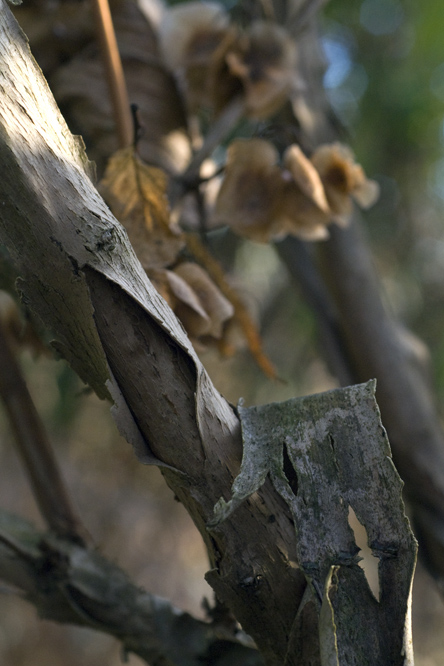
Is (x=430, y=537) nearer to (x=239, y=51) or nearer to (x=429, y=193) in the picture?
(x=239, y=51)

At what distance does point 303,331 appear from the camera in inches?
68.9

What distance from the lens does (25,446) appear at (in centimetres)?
66

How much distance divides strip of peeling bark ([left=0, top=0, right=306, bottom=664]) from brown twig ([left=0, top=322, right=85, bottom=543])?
323mm

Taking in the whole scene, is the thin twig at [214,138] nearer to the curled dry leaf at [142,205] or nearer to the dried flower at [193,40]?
the dried flower at [193,40]

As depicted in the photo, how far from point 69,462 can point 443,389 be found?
73.0 inches

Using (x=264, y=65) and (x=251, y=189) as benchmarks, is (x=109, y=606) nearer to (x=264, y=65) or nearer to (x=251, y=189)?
(x=251, y=189)

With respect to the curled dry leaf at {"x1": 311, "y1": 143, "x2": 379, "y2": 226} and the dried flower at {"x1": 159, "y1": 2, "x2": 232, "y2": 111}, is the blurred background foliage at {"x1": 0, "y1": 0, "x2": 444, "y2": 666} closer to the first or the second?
the dried flower at {"x1": 159, "y1": 2, "x2": 232, "y2": 111}

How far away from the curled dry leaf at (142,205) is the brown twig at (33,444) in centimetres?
25

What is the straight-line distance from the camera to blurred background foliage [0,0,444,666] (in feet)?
5.47

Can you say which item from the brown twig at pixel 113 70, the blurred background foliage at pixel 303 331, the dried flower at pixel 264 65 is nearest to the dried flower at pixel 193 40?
the dried flower at pixel 264 65

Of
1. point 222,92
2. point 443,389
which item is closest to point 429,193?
point 443,389

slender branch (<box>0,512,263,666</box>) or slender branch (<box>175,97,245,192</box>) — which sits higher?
slender branch (<box>175,97,245,192</box>)

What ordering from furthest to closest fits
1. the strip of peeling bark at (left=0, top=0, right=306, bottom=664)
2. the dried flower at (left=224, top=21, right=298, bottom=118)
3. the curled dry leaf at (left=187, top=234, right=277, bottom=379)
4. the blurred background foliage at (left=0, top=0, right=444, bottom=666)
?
1. the blurred background foliage at (left=0, top=0, right=444, bottom=666)
2. the dried flower at (left=224, top=21, right=298, bottom=118)
3. the curled dry leaf at (left=187, top=234, right=277, bottom=379)
4. the strip of peeling bark at (left=0, top=0, right=306, bottom=664)

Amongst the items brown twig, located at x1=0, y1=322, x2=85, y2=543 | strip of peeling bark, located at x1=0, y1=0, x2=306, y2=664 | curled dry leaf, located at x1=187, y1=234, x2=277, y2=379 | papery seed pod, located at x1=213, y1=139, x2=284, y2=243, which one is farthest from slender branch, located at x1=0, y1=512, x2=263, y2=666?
papery seed pod, located at x1=213, y1=139, x2=284, y2=243
